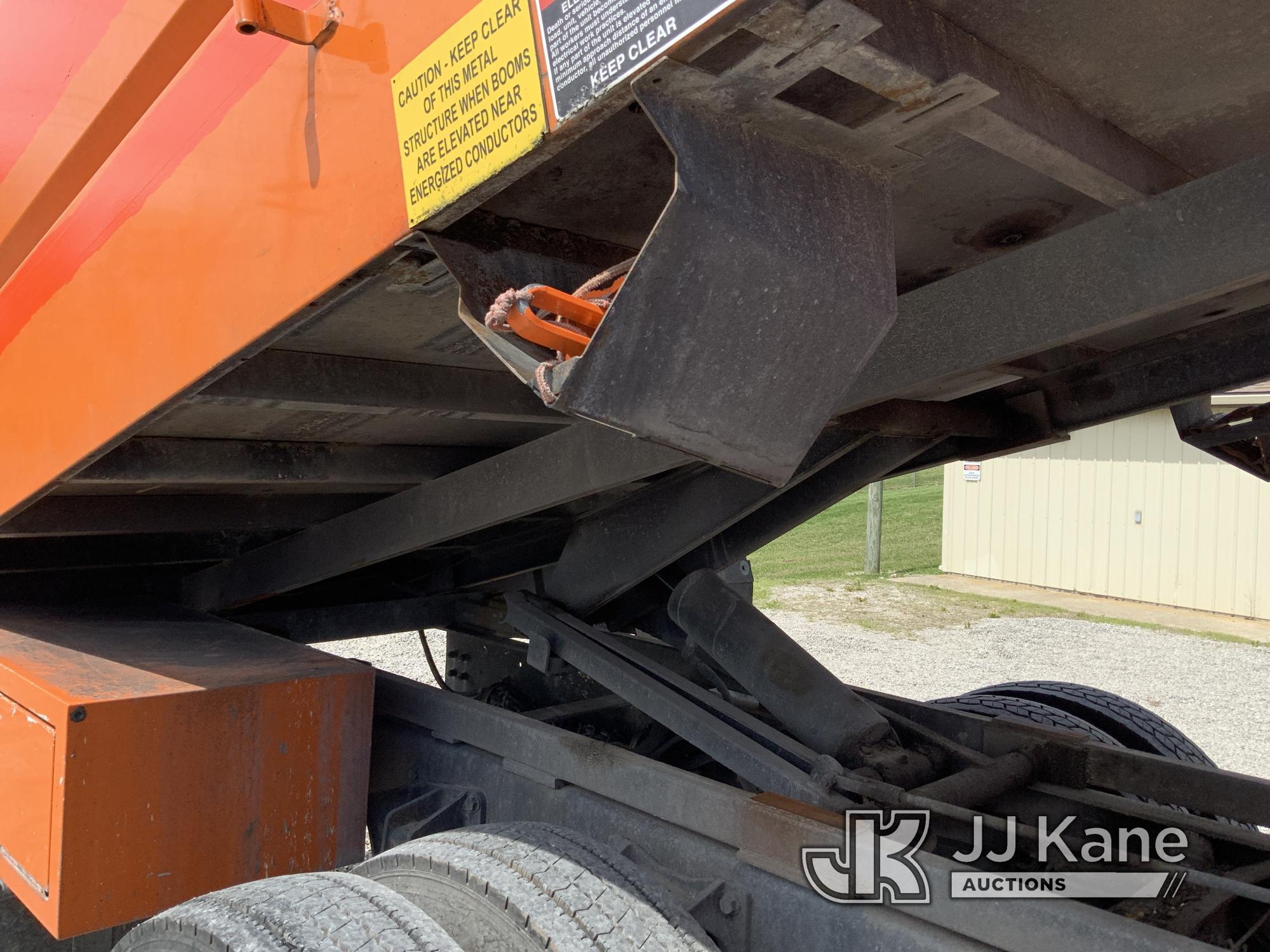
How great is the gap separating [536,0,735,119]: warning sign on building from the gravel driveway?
610 cm

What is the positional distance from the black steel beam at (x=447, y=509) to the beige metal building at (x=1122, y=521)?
Result: 9.55 m

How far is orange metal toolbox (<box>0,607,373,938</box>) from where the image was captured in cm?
223

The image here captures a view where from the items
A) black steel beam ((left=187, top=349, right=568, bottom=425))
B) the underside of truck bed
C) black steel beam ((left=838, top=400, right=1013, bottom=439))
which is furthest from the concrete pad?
black steel beam ((left=187, top=349, right=568, bottom=425))

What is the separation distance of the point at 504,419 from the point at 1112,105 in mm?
1503

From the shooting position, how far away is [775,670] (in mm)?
2832

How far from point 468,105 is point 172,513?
2.31 m

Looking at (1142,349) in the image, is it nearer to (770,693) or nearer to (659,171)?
(770,693)

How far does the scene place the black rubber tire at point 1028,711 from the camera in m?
3.39

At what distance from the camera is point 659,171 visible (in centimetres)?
147

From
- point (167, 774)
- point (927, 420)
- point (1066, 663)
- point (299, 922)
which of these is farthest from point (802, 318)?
point (1066, 663)

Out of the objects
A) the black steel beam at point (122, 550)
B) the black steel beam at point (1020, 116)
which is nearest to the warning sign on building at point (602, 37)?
the black steel beam at point (1020, 116)

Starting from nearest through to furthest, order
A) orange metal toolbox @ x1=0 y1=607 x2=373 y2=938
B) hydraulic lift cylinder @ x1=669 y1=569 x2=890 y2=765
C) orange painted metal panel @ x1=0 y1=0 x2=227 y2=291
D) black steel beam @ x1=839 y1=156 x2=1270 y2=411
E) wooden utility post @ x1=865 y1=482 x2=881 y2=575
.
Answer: black steel beam @ x1=839 y1=156 x2=1270 y2=411, orange painted metal panel @ x1=0 y1=0 x2=227 y2=291, orange metal toolbox @ x1=0 y1=607 x2=373 y2=938, hydraulic lift cylinder @ x1=669 y1=569 x2=890 y2=765, wooden utility post @ x1=865 y1=482 x2=881 y2=575

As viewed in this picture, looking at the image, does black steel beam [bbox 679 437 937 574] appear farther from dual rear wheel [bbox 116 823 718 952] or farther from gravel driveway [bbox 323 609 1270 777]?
gravel driveway [bbox 323 609 1270 777]

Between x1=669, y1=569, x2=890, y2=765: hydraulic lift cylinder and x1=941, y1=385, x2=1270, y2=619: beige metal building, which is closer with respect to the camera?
x1=669, y1=569, x2=890, y2=765: hydraulic lift cylinder
